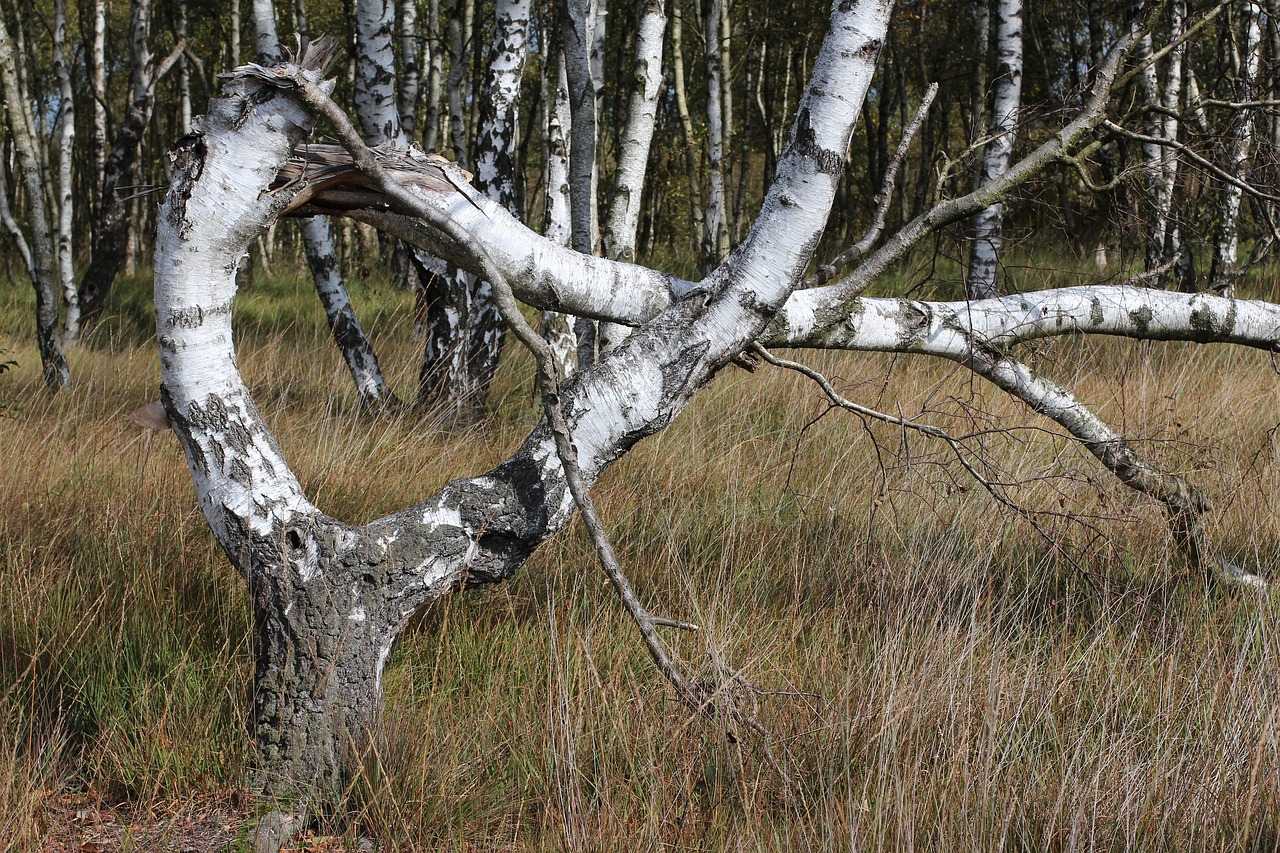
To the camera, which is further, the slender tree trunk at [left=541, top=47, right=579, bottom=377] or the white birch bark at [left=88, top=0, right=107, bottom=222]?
the white birch bark at [left=88, top=0, right=107, bottom=222]

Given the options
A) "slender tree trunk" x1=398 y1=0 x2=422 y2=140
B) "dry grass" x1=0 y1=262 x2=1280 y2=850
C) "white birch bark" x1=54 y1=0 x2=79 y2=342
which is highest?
"slender tree trunk" x1=398 y1=0 x2=422 y2=140

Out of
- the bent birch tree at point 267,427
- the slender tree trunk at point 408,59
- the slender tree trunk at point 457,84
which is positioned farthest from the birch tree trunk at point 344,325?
the slender tree trunk at point 457,84

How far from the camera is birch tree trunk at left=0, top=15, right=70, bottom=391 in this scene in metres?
5.16

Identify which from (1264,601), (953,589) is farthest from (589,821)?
(1264,601)

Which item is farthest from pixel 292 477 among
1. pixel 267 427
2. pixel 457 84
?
pixel 457 84

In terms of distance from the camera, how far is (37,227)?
18.3 ft

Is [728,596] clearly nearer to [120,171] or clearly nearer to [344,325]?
[344,325]

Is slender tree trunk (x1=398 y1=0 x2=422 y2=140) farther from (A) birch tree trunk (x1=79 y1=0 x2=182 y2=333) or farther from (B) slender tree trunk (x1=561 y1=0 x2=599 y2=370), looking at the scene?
(B) slender tree trunk (x1=561 y1=0 x2=599 y2=370)

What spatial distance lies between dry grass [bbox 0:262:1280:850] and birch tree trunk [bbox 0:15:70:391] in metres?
1.95

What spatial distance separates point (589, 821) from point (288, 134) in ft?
5.45

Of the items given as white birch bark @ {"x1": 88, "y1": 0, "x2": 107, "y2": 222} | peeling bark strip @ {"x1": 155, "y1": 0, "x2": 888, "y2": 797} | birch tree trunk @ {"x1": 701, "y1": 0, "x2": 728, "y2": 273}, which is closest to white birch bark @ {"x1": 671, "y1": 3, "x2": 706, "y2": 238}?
birch tree trunk @ {"x1": 701, "y1": 0, "x2": 728, "y2": 273}

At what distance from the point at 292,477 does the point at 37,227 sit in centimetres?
448

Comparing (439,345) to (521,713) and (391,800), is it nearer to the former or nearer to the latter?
(521,713)

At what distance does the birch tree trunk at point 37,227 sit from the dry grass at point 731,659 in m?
1.95
